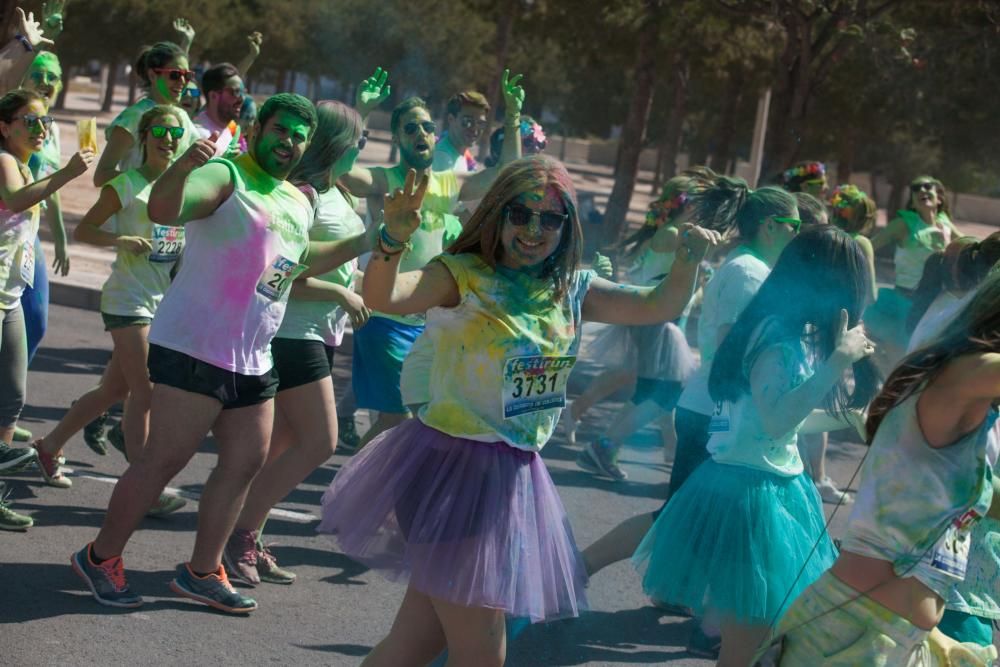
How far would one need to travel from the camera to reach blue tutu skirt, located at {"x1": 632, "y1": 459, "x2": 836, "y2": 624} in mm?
4328

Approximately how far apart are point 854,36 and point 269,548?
982 centimetres

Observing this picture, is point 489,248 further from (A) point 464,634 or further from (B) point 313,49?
(B) point 313,49

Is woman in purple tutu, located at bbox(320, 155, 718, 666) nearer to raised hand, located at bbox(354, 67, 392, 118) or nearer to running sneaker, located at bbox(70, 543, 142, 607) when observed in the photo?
running sneaker, located at bbox(70, 543, 142, 607)

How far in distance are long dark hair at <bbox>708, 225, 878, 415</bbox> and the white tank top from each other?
1580 millimetres

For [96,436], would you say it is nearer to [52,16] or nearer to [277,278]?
[52,16]

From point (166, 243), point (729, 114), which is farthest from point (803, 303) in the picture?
point (729, 114)

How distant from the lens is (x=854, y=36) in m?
13.8

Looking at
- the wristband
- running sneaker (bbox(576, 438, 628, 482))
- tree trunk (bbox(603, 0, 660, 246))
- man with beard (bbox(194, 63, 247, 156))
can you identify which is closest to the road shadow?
running sneaker (bbox(576, 438, 628, 482))

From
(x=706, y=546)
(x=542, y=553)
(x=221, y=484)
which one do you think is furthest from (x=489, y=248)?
(x=221, y=484)

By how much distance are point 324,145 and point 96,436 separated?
9.03ft

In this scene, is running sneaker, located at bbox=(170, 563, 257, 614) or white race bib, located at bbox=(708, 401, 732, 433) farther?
running sneaker, located at bbox=(170, 563, 257, 614)

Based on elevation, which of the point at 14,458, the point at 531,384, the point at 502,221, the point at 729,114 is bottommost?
the point at 14,458

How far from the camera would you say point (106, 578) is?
16.5 ft

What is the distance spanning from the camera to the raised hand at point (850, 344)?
4.08 m
